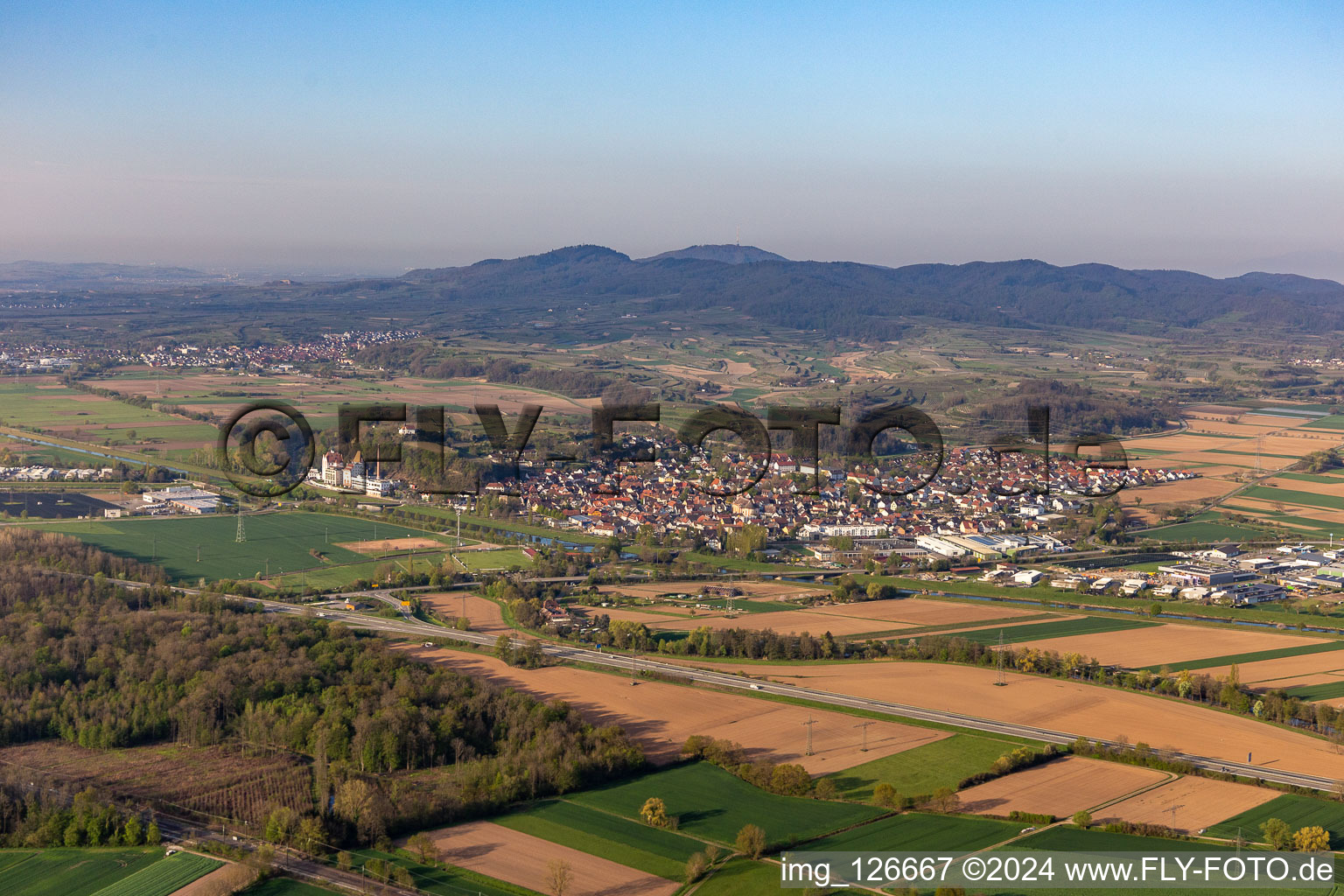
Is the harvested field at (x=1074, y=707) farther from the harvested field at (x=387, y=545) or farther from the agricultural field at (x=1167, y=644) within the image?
the harvested field at (x=387, y=545)

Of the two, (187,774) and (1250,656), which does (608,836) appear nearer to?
(187,774)

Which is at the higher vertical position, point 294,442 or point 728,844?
point 294,442

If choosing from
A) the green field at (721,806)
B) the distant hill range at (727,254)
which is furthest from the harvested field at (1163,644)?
the distant hill range at (727,254)

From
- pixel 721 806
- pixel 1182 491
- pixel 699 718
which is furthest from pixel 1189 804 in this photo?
pixel 1182 491

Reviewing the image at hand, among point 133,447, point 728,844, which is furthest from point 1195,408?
point 728,844

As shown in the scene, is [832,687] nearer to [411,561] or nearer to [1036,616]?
[1036,616]

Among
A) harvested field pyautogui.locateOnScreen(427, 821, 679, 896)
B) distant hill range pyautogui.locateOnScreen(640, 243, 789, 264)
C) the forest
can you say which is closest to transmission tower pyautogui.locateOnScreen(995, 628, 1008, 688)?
the forest

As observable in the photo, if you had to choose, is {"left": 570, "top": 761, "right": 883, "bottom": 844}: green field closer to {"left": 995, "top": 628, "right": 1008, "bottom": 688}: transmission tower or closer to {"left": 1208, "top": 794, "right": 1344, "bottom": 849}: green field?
{"left": 1208, "top": 794, "right": 1344, "bottom": 849}: green field
